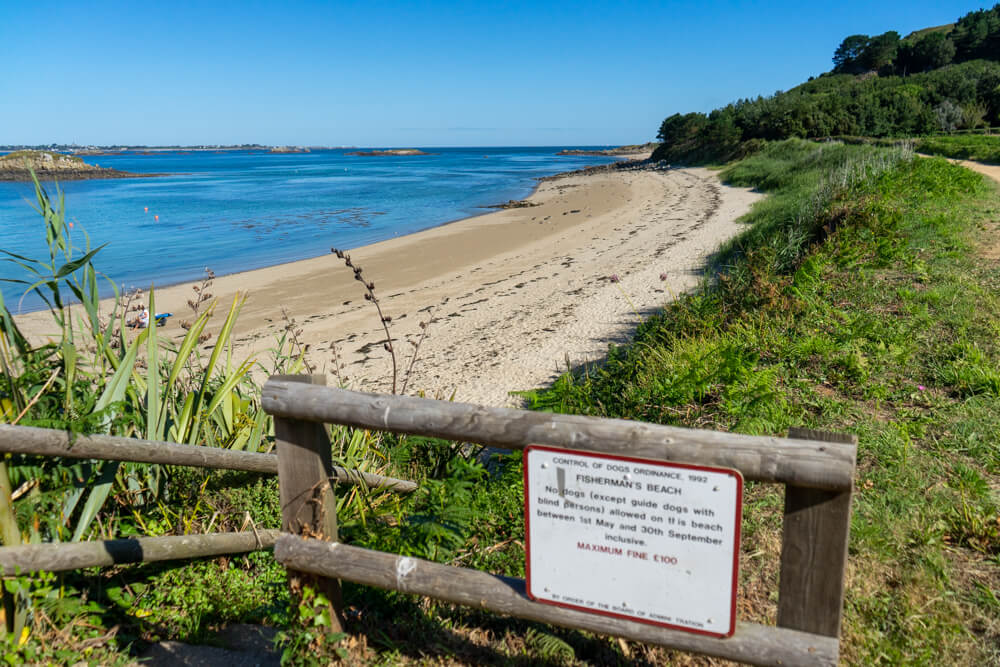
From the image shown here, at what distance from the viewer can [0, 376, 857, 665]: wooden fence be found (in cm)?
182

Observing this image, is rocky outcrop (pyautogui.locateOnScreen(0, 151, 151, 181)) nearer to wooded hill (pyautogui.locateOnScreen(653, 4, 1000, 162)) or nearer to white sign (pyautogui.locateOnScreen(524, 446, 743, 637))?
wooded hill (pyautogui.locateOnScreen(653, 4, 1000, 162))

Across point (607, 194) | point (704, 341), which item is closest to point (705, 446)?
point (704, 341)

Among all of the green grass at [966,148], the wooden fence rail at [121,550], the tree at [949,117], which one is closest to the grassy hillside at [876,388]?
the wooden fence rail at [121,550]

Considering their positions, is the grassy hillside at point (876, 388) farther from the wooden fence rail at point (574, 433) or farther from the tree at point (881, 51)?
the tree at point (881, 51)

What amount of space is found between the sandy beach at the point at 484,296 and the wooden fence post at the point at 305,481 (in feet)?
12.1

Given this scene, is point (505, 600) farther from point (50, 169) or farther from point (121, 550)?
point (50, 169)

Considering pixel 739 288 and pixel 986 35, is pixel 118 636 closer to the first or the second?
pixel 739 288

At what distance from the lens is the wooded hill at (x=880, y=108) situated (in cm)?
3173

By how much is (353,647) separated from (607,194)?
31.3 meters

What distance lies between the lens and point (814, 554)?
187cm

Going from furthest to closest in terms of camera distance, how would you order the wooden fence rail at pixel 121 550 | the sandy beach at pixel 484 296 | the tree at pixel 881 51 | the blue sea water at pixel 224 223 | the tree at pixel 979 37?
1. the tree at pixel 881 51
2. the tree at pixel 979 37
3. the blue sea water at pixel 224 223
4. the sandy beach at pixel 484 296
5. the wooden fence rail at pixel 121 550

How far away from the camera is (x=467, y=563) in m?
3.18

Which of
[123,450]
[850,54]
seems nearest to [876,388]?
[123,450]

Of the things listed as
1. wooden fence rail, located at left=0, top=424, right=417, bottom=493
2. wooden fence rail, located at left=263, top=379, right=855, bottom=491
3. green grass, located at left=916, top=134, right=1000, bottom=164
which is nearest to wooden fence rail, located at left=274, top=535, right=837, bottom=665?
wooden fence rail, located at left=0, top=424, right=417, bottom=493
